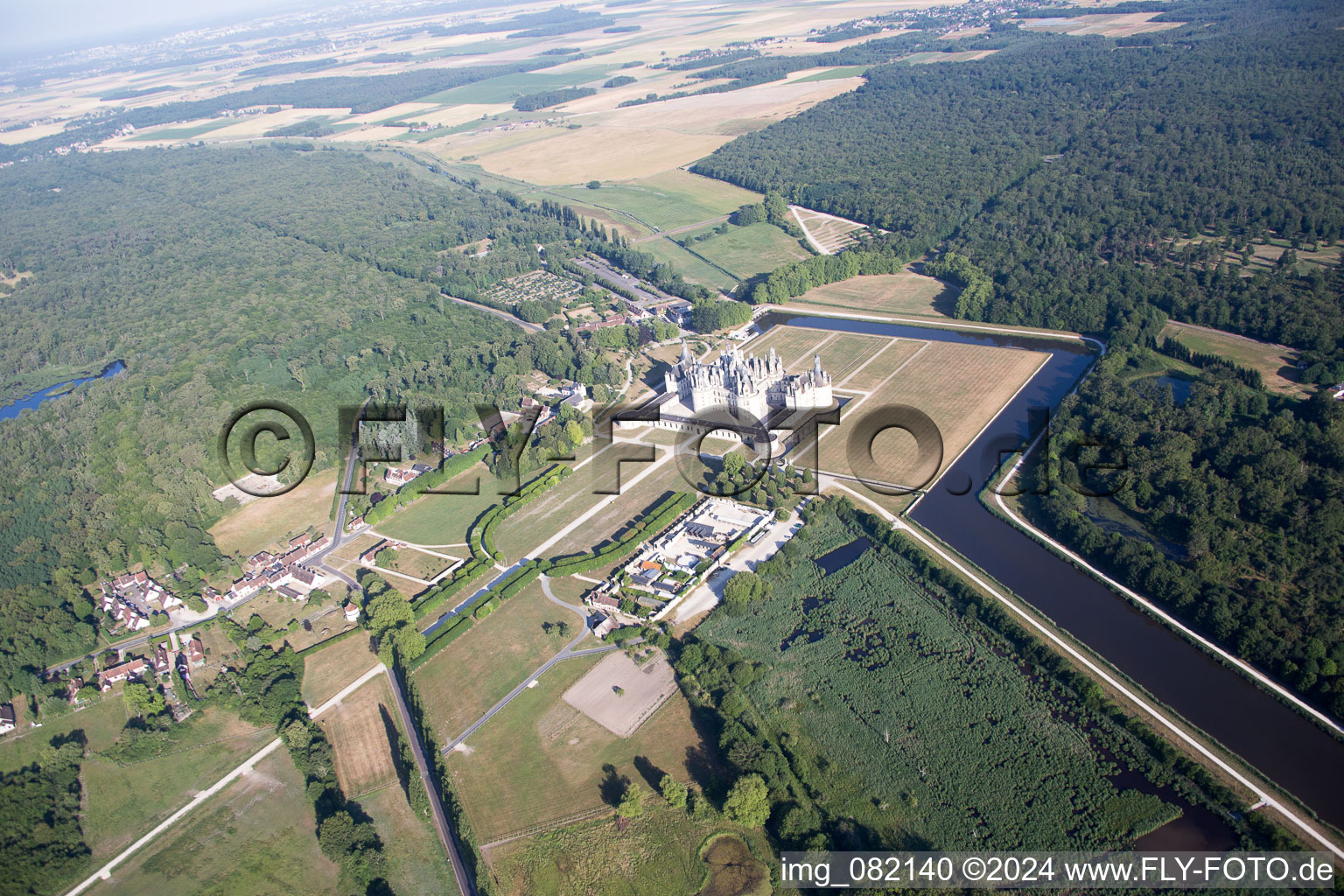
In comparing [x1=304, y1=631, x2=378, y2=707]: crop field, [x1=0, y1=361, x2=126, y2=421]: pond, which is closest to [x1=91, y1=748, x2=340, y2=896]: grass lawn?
[x1=304, y1=631, x2=378, y2=707]: crop field

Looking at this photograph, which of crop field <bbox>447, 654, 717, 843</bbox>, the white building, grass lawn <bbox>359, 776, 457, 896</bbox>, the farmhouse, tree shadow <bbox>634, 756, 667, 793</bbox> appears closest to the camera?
grass lawn <bbox>359, 776, 457, 896</bbox>

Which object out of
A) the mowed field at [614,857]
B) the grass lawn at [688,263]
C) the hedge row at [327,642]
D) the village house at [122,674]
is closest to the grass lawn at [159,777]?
the hedge row at [327,642]

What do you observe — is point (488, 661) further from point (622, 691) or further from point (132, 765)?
point (132, 765)

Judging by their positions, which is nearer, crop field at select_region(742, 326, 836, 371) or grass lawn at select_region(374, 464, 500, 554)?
grass lawn at select_region(374, 464, 500, 554)

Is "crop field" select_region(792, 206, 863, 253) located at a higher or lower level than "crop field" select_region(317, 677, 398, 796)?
higher

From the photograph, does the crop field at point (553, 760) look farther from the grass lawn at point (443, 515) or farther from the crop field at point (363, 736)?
the grass lawn at point (443, 515)

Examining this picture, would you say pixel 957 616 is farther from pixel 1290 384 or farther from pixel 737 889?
pixel 1290 384

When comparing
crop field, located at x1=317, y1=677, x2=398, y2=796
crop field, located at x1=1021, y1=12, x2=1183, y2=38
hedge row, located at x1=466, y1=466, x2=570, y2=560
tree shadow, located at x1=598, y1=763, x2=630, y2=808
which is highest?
crop field, located at x1=1021, y1=12, x2=1183, y2=38

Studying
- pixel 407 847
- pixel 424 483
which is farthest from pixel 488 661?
pixel 424 483

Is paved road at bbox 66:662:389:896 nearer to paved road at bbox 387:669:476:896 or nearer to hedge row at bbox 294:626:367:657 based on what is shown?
paved road at bbox 387:669:476:896
